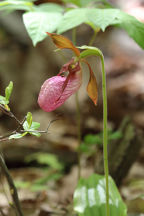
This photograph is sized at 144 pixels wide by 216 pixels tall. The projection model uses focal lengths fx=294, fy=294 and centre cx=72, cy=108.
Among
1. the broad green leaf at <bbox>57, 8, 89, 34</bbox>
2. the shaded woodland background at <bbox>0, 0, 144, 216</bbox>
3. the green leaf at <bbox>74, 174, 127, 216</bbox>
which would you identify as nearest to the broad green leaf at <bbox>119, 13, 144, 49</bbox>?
the broad green leaf at <bbox>57, 8, 89, 34</bbox>

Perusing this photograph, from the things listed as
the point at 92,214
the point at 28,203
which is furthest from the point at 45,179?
the point at 92,214

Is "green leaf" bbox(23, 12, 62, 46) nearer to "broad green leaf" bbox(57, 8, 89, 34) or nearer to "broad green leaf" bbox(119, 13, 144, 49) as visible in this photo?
"broad green leaf" bbox(57, 8, 89, 34)

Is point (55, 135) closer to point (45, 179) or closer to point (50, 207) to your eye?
point (45, 179)

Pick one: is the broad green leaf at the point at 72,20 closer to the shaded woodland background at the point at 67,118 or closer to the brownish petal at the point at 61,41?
the brownish petal at the point at 61,41

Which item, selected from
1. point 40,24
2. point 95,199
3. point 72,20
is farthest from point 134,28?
point 95,199

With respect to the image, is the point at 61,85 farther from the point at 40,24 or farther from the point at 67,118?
the point at 67,118
